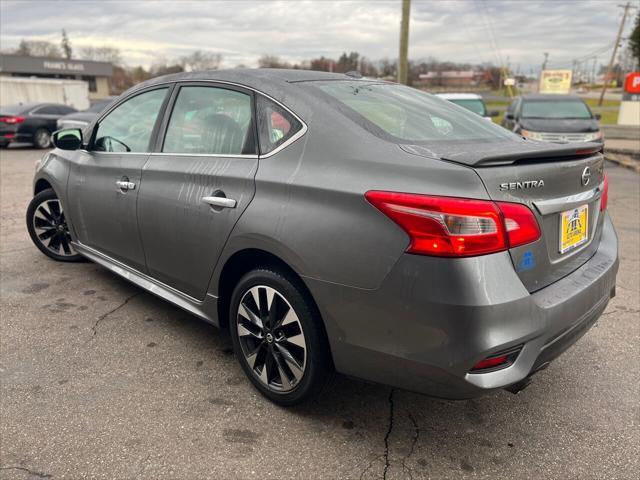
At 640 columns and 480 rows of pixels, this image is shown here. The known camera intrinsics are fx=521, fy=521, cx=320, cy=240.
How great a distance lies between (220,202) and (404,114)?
3.42 ft

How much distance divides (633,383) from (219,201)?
2434 mm

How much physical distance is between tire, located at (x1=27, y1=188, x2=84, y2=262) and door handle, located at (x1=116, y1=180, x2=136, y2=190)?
1366mm

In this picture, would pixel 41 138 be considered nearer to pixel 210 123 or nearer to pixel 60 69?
pixel 210 123

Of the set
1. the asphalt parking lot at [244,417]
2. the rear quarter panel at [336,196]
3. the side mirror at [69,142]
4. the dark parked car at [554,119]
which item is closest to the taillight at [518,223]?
the rear quarter panel at [336,196]

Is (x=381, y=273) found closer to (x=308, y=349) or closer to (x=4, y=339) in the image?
(x=308, y=349)

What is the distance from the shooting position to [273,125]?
256cm

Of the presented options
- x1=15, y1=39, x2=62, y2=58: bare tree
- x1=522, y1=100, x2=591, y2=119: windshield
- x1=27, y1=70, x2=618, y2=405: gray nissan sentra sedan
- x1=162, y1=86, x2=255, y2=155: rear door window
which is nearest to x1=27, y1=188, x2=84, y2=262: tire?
x1=27, y1=70, x2=618, y2=405: gray nissan sentra sedan

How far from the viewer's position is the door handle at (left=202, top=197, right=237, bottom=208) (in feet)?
8.41

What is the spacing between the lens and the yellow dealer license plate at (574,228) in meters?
2.24

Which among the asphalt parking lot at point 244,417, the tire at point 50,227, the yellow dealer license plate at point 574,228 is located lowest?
the asphalt parking lot at point 244,417

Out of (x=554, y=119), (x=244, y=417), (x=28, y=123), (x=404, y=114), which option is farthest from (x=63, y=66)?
(x=244, y=417)

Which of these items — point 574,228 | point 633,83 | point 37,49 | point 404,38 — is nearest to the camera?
point 574,228

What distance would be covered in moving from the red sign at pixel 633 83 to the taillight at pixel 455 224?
21.6 metres

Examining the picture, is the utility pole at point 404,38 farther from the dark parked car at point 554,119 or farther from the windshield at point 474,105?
the dark parked car at point 554,119
